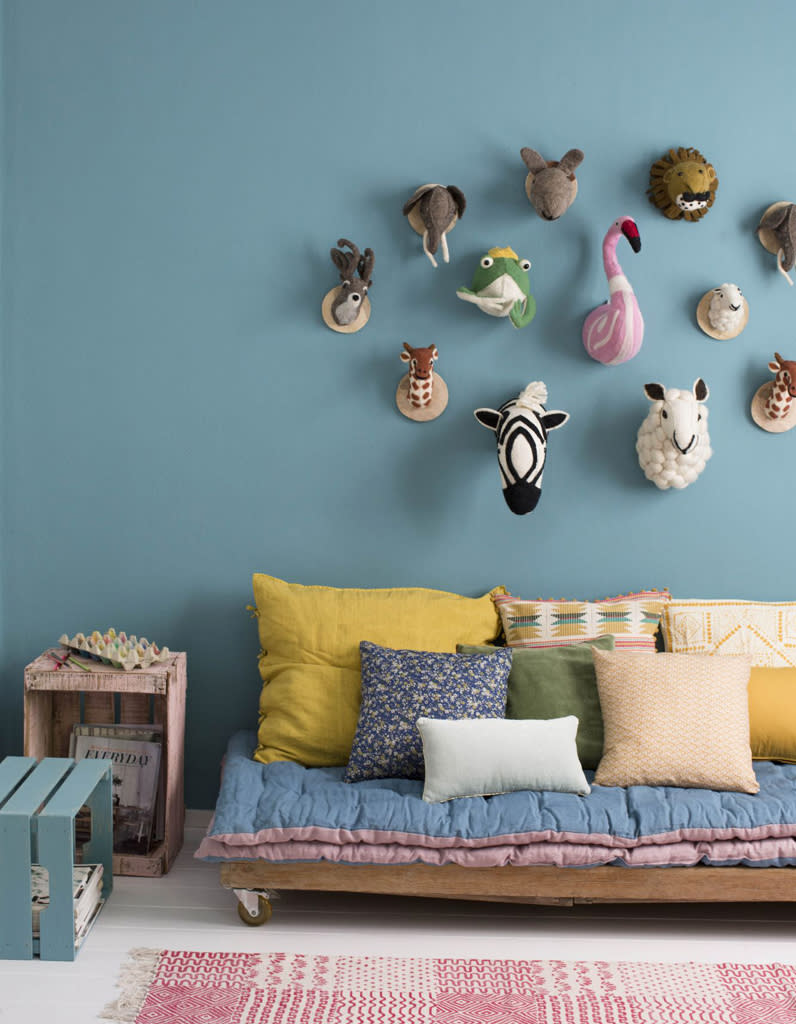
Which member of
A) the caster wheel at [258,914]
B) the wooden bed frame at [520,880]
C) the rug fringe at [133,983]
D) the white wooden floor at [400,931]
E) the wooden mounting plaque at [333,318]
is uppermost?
the wooden mounting plaque at [333,318]

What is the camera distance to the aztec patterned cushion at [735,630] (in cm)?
267

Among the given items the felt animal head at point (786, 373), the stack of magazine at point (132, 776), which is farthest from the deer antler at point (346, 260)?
the stack of magazine at point (132, 776)

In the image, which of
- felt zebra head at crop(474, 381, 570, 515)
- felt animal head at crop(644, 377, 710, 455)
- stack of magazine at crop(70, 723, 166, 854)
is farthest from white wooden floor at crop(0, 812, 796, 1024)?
felt animal head at crop(644, 377, 710, 455)

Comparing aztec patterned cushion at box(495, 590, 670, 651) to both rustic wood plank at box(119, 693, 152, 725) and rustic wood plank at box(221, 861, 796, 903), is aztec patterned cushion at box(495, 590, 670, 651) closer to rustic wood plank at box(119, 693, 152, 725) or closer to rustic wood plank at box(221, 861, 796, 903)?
rustic wood plank at box(221, 861, 796, 903)

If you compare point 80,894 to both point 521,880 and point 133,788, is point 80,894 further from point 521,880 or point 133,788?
point 521,880

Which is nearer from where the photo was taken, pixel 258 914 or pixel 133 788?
pixel 258 914

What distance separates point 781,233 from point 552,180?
2.31ft

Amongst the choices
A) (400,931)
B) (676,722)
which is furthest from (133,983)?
(676,722)

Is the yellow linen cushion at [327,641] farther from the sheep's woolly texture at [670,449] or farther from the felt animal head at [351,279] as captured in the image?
the felt animal head at [351,279]

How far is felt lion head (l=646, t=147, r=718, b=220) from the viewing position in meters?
2.66

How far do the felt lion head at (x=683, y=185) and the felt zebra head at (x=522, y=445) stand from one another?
708 millimetres

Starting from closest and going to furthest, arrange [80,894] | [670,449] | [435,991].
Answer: [435,991] < [80,894] < [670,449]

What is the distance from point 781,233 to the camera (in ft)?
8.96

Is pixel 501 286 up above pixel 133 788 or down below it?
above
